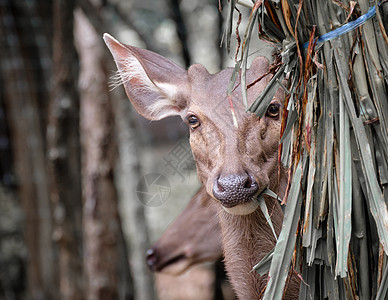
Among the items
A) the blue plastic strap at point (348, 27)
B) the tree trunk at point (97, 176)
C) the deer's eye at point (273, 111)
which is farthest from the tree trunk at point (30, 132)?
the blue plastic strap at point (348, 27)

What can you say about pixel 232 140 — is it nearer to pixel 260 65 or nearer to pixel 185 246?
pixel 260 65

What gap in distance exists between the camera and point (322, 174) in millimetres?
1670

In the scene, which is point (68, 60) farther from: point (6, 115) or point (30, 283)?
point (30, 283)

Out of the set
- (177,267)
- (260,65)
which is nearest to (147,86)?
(260,65)

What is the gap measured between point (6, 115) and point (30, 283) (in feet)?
5.35

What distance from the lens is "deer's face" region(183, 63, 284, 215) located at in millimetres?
1724

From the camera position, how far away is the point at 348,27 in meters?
1.58

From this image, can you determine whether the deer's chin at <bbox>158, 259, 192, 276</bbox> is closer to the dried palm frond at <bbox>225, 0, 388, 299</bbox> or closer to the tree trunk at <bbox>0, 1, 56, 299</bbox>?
the dried palm frond at <bbox>225, 0, 388, 299</bbox>

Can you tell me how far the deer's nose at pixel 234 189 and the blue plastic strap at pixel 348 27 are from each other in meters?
0.43

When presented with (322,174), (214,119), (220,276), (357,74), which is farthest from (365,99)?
(220,276)

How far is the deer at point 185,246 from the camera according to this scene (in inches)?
133

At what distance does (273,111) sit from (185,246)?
1.77 metres

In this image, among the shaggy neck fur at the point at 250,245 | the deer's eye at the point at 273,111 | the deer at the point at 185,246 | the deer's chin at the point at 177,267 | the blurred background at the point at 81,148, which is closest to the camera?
the deer's eye at the point at 273,111

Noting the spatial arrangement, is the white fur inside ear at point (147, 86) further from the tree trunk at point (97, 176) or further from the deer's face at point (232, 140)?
the tree trunk at point (97, 176)
